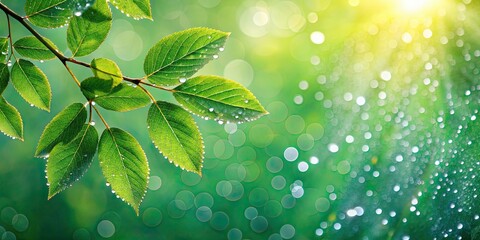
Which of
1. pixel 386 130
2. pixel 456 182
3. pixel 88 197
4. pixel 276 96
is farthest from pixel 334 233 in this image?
pixel 88 197

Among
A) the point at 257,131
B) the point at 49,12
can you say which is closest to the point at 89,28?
the point at 49,12

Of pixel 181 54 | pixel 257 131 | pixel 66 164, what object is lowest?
pixel 257 131

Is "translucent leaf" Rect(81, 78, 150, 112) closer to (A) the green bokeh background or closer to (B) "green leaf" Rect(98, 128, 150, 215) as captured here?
(B) "green leaf" Rect(98, 128, 150, 215)

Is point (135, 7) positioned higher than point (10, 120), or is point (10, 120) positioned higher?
point (135, 7)

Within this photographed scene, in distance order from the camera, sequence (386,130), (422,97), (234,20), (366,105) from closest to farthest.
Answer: (422,97)
(386,130)
(366,105)
(234,20)

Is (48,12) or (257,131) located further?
(257,131)

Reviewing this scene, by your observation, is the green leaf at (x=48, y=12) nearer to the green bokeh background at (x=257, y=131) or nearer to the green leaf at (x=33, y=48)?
the green leaf at (x=33, y=48)

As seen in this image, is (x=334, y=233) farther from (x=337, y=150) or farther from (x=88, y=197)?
(x=88, y=197)

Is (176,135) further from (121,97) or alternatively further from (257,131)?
(257,131)
